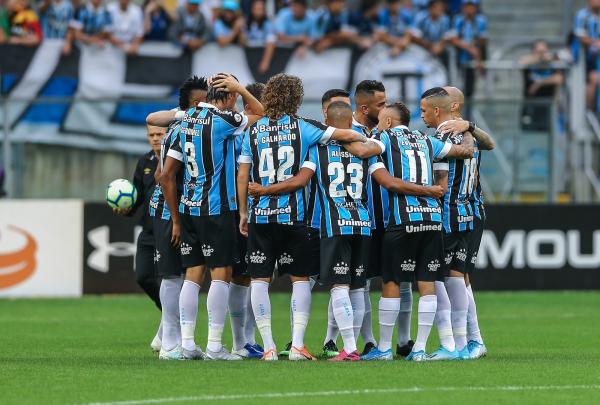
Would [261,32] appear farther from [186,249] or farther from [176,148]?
[186,249]

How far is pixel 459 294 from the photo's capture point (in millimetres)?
11250

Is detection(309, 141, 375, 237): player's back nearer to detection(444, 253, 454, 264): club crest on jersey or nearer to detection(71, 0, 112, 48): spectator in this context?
detection(444, 253, 454, 264): club crest on jersey

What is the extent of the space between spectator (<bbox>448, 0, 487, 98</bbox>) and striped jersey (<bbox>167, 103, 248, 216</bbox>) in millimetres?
11255

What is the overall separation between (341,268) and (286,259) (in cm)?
51

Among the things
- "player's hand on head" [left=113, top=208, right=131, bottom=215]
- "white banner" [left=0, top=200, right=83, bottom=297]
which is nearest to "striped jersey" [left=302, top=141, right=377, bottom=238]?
"player's hand on head" [left=113, top=208, right=131, bottom=215]

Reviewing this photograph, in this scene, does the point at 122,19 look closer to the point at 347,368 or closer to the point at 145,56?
the point at 145,56

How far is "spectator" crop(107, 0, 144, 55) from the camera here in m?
21.5

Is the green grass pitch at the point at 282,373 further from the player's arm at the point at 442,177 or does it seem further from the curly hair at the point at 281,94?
the curly hair at the point at 281,94

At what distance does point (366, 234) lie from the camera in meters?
10.7

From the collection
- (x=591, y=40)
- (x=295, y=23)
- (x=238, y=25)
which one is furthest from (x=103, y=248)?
(x=591, y=40)

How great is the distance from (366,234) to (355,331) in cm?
85

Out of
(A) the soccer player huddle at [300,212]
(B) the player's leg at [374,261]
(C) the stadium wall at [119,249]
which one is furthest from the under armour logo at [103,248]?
(B) the player's leg at [374,261]

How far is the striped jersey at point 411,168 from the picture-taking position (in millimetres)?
10727

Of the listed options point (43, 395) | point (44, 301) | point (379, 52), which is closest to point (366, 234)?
point (43, 395)
